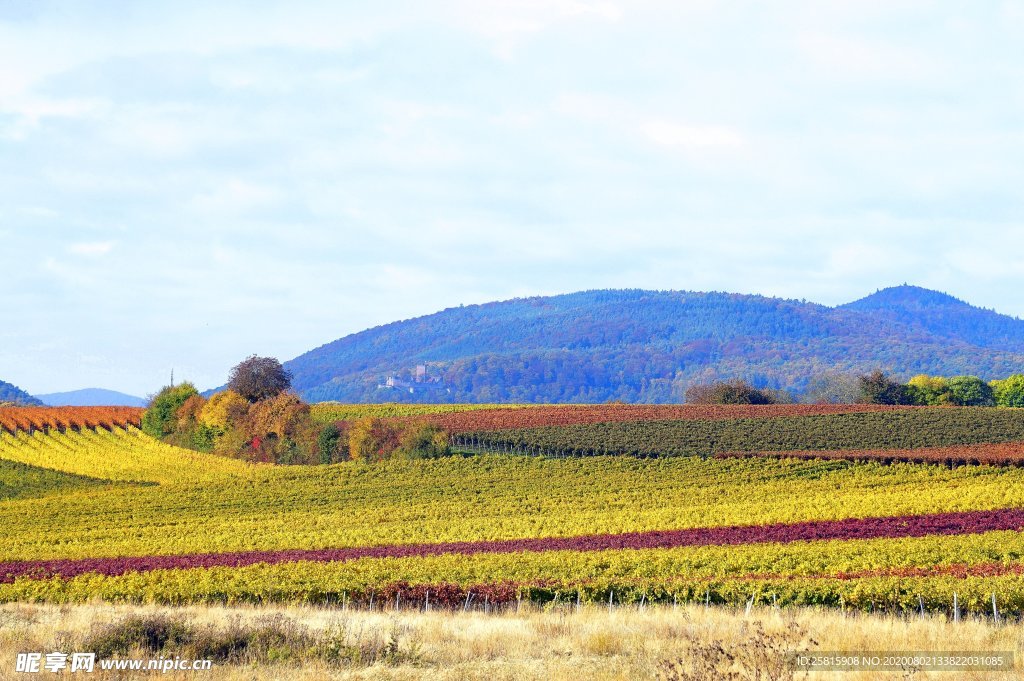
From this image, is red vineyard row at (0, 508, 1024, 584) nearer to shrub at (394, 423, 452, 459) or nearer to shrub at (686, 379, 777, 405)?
shrub at (394, 423, 452, 459)

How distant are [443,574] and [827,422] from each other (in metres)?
57.4

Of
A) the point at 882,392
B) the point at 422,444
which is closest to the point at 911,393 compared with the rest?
the point at 882,392

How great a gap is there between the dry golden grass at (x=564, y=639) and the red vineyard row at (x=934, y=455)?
41.0m

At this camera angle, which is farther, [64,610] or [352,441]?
[352,441]

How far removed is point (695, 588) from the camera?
908 inches

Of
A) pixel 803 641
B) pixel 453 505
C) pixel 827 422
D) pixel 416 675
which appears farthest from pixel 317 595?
pixel 827 422

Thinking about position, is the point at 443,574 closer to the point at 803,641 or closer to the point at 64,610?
the point at 64,610

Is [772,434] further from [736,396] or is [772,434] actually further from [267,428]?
[736,396]

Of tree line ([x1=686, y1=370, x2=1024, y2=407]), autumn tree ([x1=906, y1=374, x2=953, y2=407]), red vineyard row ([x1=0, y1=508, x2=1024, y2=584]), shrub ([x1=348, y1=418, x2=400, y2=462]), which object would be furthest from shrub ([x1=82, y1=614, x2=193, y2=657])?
autumn tree ([x1=906, y1=374, x2=953, y2=407])

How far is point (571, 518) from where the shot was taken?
45188 millimetres

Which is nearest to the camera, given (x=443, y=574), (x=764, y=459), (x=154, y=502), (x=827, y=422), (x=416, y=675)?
(x=416, y=675)

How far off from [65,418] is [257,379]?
60.0 feet

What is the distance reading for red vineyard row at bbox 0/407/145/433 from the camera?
318 ft

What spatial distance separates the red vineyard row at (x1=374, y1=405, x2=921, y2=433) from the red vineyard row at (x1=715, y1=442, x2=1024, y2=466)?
19986 mm
